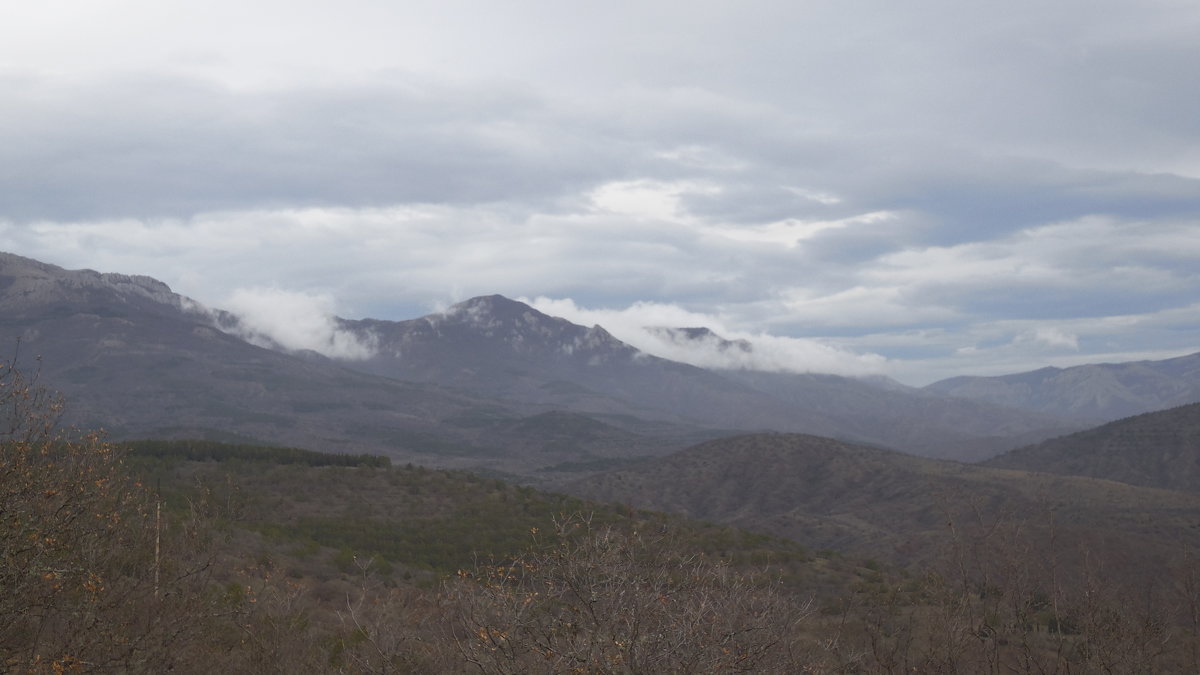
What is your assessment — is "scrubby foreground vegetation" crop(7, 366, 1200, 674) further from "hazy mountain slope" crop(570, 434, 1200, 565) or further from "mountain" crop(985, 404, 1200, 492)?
"mountain" crop(985, 404, 1200, 492)

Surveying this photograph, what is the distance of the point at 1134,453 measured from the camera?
112 m

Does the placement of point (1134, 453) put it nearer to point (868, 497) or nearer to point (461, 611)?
point (868, 497)

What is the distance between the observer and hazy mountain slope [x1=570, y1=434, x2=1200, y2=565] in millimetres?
62312

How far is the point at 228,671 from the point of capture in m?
13.4

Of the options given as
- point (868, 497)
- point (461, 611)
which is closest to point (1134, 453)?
point (868, 497)

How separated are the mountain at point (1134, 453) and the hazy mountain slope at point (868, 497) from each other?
24.8 metres

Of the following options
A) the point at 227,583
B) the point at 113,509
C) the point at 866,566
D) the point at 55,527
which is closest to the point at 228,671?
the point at 113,509

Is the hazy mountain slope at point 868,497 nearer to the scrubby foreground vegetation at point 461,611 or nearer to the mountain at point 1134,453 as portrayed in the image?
the mountain at point 1134,453

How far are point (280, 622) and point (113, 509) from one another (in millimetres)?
3624

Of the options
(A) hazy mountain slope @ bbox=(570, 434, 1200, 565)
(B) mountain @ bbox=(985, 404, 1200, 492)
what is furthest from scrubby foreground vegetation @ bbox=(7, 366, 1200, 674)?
(B) mountain @ bbox=(985, 404, 1200, 492)

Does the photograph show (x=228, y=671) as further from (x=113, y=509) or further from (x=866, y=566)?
(x=866, y=566)

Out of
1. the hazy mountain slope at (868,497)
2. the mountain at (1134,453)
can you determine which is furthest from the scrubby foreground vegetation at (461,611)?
the mountain at (1134,453)

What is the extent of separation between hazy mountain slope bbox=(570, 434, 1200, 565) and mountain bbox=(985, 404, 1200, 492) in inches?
975

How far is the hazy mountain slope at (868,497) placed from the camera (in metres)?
62.3
